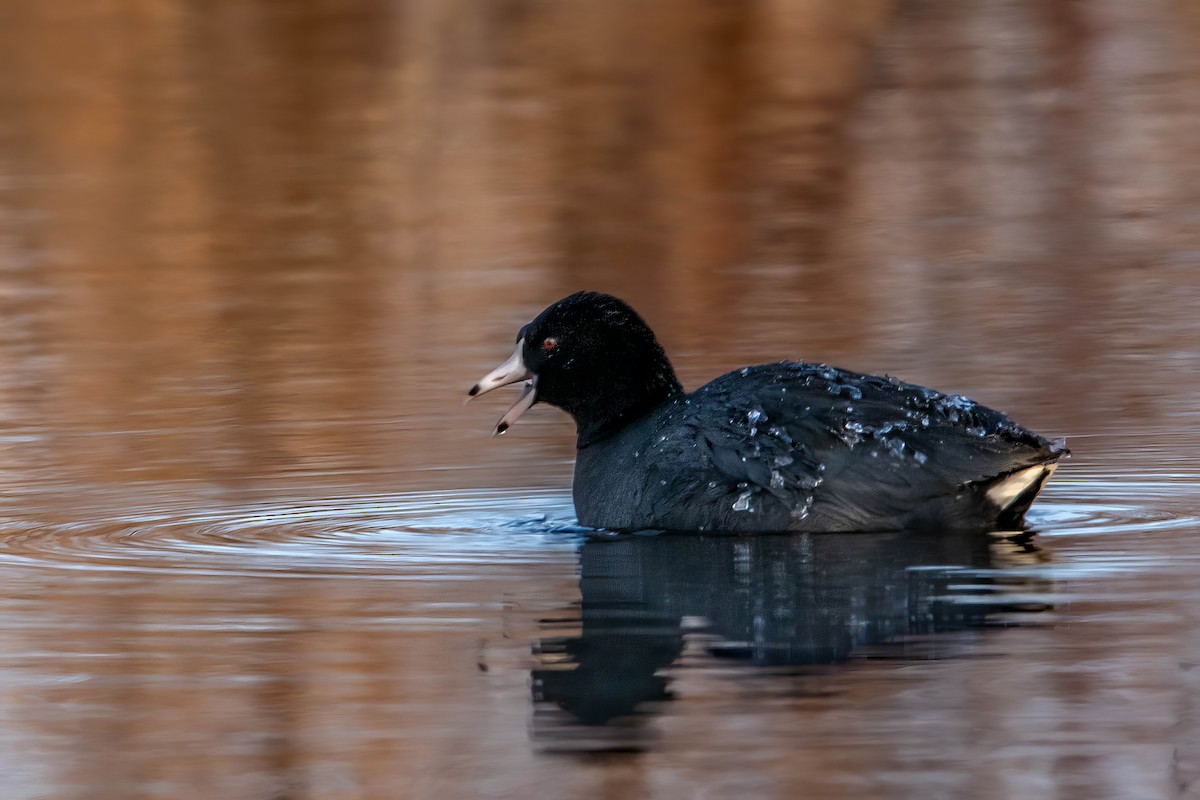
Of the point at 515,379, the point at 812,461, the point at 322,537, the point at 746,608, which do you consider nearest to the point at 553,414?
the point at 515,379

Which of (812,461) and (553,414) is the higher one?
(812,461)

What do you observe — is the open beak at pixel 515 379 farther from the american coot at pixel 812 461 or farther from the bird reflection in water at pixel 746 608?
the bird reflection in water at pixel 746 608

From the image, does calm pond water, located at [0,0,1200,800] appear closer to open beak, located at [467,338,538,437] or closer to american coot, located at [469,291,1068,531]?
american coot, located at [469,291,1068,531]

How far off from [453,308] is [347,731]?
7.49 m

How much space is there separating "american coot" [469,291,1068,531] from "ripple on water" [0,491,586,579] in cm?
34

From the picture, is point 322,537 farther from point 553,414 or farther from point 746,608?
point 553,414

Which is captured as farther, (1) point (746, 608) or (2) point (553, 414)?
(2) point (553, 414)

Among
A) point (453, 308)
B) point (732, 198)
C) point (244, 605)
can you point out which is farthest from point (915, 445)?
point (732, 198)

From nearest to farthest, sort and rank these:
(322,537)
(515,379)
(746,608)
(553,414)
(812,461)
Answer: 1. (746,608)
2. (812,461)
3. (322,537)
4. (515,379)
5. (553,414)

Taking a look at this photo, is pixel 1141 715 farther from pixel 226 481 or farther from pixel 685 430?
A: pixel 226 481

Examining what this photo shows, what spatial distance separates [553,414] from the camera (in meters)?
10.4

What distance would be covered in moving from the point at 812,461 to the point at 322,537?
1.65 m

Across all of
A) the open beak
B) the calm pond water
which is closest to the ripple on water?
the calm pond water

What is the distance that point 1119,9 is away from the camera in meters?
27.2
